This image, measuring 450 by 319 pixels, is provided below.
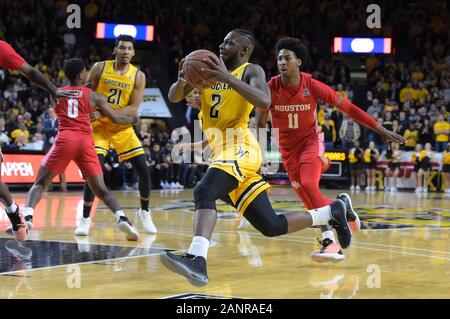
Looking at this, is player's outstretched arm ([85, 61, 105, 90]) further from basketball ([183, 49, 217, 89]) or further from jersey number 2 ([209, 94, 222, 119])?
basketball ([183, 49, 217, 89])

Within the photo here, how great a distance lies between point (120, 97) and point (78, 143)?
3.15ft

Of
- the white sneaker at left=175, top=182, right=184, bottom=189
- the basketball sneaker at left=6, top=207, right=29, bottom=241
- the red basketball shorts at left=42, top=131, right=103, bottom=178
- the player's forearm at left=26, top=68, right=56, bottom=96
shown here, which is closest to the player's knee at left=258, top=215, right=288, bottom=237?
the player's forearm at left=26, top=68, right=56, bottom=96

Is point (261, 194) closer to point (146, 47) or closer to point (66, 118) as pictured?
point (66, 118)

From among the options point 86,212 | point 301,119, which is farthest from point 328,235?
point 86,212

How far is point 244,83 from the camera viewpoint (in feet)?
16.6

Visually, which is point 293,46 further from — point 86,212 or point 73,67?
point 86,212

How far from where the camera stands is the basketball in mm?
5082

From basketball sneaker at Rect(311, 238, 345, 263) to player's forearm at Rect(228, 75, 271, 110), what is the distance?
1.81 metres

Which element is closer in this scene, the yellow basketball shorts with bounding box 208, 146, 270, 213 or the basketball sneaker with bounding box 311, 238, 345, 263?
the yellow basketball shorts with bounding box 208, 146, 270, 213

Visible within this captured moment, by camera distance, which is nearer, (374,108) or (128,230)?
(128,230)

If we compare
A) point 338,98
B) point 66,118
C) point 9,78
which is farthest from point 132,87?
point 9,78

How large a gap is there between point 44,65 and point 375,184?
1012 centimetres
